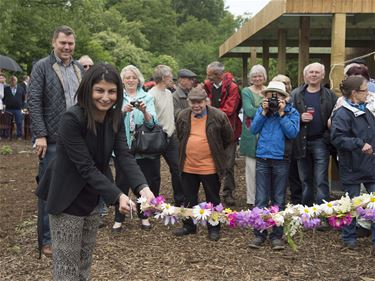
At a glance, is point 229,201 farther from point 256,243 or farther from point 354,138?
point 354,138

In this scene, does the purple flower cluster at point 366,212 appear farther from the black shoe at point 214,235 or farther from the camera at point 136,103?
the camera at point 136,103

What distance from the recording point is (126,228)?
21.5 feet

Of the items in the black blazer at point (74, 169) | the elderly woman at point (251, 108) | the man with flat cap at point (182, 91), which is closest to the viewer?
the black blazer at point (74, 169)

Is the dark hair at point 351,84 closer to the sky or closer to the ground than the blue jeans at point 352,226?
closer to the sky

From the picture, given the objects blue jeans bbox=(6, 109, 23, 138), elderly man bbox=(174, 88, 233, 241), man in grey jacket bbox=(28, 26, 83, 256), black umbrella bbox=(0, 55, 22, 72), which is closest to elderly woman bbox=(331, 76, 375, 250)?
elderly man bbox=(174, 88, 233, 241)

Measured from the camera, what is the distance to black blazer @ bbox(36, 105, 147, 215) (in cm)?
327

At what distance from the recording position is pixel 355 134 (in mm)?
5629

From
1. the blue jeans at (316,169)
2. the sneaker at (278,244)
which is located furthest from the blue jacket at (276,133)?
the sneaker at (278,244)

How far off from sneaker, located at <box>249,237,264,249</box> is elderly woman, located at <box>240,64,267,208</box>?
1.43 metres

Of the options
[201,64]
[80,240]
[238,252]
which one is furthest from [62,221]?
[201,64]

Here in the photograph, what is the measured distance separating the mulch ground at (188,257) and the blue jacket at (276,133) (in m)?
0.99

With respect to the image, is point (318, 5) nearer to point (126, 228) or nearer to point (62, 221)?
point (126, 228)

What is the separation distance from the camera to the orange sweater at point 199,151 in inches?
243

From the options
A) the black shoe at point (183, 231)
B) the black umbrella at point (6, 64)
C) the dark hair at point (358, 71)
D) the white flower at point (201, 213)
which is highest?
the black umbrella at point (6, 64)
